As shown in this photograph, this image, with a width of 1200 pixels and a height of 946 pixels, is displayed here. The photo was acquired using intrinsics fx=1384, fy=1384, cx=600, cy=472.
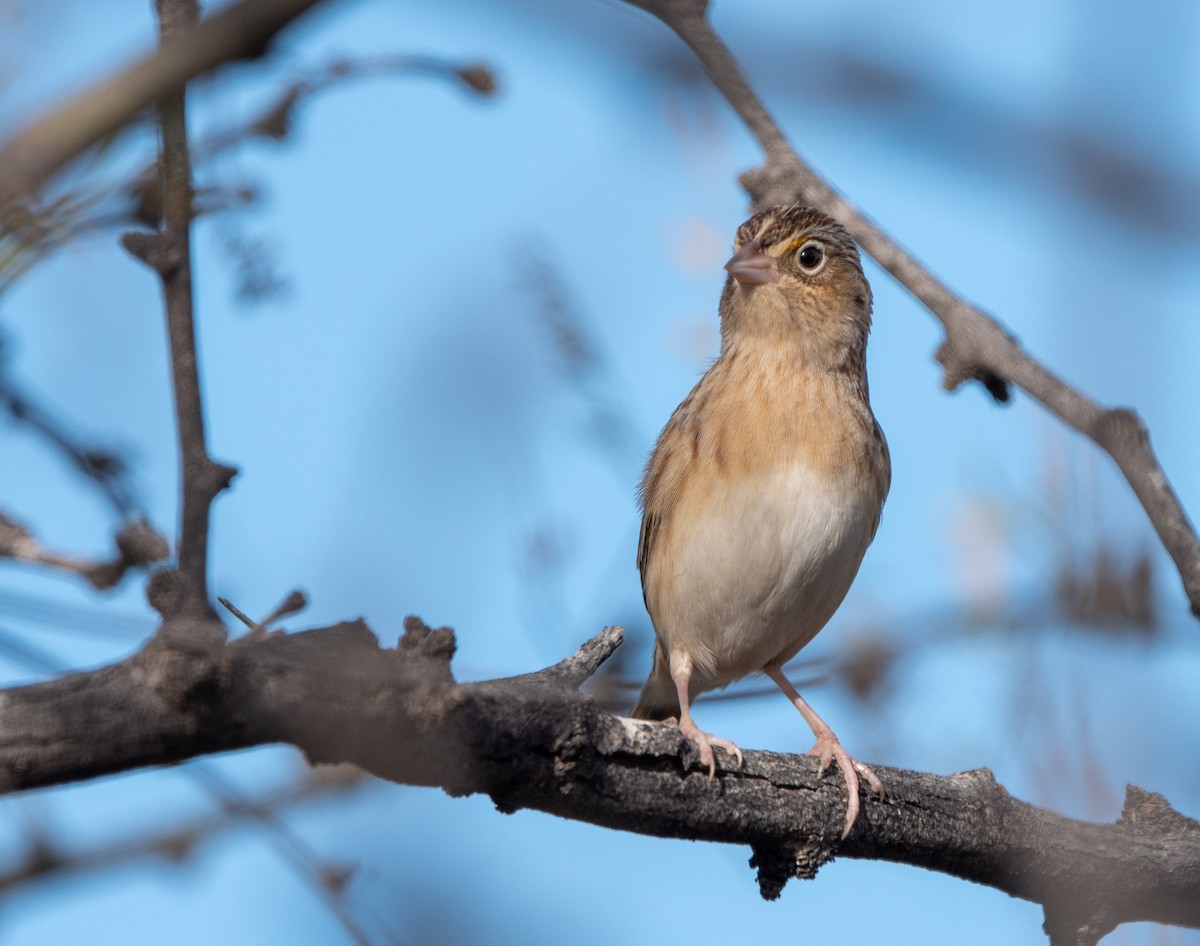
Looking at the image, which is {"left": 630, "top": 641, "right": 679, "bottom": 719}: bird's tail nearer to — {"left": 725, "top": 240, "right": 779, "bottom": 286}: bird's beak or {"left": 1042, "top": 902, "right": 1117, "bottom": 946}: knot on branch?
{"left": 725, "top": 240, "right": 779, "bottom": 286}: bird's beak

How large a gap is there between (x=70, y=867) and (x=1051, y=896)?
3555 millimetres

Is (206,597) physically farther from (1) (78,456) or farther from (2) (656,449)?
(2) (656,449)

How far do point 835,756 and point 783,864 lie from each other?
25.7 inches

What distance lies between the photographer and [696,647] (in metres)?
6.17

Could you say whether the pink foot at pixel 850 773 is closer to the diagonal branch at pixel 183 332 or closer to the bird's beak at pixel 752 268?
the bird's beak at pixel 752 268

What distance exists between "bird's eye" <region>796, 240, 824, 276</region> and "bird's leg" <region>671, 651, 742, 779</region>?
189cm

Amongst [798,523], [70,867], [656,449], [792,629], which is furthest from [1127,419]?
[70,867]

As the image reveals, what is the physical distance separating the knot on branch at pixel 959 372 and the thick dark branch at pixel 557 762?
1324mm

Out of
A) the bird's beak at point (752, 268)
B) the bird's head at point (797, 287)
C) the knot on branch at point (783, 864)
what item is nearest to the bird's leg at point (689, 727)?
the knot on branch at point (783, 864)

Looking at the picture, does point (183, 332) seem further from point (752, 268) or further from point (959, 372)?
point (752, 268)

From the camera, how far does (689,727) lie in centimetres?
496

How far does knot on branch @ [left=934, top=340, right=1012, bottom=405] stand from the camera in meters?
4.36

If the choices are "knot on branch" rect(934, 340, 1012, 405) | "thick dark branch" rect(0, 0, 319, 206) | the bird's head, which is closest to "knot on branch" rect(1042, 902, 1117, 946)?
"knot on branch" rect(934, 340, 1012, 405)

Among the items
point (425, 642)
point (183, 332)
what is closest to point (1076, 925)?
point (425, 642)
